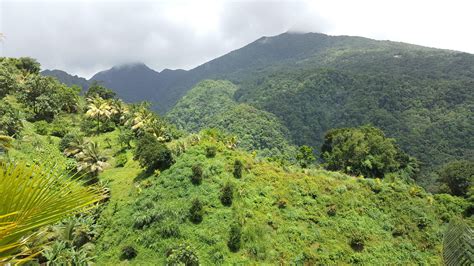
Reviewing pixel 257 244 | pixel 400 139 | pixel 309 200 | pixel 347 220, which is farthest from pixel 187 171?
pixel 400 139

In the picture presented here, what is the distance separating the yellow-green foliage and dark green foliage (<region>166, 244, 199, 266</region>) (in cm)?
86

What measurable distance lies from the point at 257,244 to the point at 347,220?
1131cm

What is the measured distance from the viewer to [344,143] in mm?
63250

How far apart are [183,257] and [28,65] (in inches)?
2923

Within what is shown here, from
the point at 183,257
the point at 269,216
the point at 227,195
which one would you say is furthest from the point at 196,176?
the point at 183,257

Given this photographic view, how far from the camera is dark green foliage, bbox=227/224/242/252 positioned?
1046 inches

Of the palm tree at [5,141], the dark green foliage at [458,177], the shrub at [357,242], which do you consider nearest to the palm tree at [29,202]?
the palm tree at [5,141]

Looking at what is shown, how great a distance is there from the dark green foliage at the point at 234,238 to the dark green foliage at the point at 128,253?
8153 millimetres

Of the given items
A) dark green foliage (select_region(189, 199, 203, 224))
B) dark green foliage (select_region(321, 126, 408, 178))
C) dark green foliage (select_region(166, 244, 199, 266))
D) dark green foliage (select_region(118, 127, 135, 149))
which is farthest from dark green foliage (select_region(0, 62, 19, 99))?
dark green foliage (select_region(321, 126, 408, 178))

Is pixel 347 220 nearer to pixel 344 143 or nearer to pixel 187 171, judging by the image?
pixel 187 171

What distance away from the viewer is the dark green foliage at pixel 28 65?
72688 mm

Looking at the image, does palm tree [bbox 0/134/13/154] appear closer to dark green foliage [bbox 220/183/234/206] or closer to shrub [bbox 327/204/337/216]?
dark green foliage [bbox 220/183/234/206]

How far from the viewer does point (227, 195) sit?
3089cm

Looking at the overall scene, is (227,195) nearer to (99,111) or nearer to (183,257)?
(183,257)
